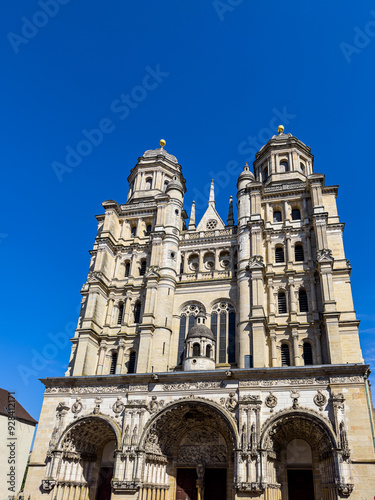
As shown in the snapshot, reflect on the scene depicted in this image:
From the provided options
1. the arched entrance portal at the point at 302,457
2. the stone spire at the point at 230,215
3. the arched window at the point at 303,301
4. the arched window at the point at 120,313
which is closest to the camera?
the arched entrance portal at the point at 302,457

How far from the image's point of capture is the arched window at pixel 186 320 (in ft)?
96.5

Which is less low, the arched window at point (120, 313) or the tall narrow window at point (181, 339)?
the arched window at point (120, 313)

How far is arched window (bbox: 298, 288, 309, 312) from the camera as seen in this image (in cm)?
2850

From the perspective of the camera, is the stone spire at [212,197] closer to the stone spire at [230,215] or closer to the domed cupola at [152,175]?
the stone spire at [230,215]

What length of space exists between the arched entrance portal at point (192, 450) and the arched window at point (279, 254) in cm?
1277

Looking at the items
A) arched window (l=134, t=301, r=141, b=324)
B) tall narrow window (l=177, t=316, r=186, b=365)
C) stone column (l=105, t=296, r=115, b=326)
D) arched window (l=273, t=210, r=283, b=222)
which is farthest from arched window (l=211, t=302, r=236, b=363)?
arched window (l=273, t=210, r=283, b=222)

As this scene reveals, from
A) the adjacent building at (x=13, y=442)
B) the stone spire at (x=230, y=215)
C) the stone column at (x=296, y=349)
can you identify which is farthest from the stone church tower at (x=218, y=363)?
the adjacent building at (x=13, y=442)

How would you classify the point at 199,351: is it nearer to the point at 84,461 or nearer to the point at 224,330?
A: the point at 224,330

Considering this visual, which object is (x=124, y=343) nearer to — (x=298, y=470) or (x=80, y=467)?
(x=80, y=467)

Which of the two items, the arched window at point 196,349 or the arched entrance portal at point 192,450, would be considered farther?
the arched window at point 196,349

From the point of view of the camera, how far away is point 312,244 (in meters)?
30.8

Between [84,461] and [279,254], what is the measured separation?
18972 millimetres

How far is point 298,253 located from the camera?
1232 inches

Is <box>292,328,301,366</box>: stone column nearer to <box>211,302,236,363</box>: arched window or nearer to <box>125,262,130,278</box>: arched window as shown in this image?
<box>211,302,236,363</box>: arched window
